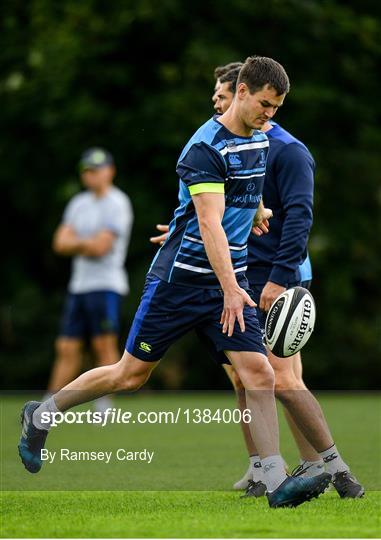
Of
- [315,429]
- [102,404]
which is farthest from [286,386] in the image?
[102,404]

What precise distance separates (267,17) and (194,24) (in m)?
1.05

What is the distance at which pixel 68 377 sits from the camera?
12531 mm

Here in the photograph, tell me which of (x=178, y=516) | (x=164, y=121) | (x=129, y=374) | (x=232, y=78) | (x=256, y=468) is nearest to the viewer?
(x=178, y=516)

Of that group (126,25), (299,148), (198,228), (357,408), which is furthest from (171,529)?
(126,25)

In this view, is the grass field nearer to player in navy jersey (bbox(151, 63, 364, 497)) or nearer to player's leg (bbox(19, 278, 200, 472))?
player in navy jersey (bbox(151, 63, 364, 497))

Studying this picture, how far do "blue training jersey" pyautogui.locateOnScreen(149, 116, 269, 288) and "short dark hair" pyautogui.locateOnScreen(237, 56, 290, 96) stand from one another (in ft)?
0.80

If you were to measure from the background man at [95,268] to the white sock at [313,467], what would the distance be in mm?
5569

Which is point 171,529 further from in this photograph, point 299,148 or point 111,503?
point 299,148

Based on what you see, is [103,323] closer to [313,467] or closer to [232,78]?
[232,78]

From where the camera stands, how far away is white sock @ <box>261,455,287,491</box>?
6039mm

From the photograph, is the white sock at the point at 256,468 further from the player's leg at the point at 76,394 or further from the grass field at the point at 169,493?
the player's leg at the point at 76,394

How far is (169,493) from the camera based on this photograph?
685 centimetres

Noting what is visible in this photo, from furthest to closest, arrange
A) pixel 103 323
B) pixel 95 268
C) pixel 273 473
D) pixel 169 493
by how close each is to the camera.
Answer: pixel 95 268 → pixel 103 323 → pixel 169 493 → pixel 273 473

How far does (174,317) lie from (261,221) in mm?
712
